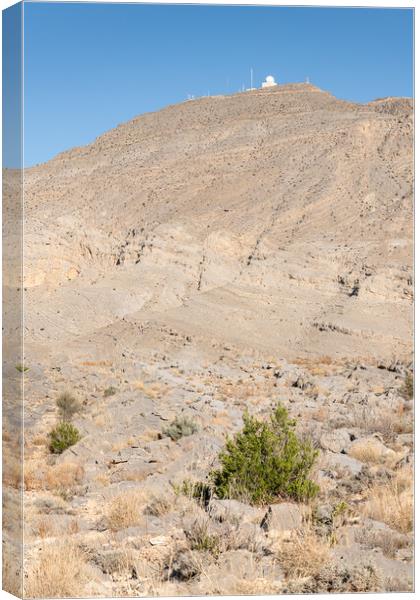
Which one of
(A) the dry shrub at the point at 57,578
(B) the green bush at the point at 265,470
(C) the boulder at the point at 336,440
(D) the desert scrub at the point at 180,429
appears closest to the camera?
(A) the dry shrub at the point at 57,578

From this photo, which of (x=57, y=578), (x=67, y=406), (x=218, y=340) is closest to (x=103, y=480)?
(x=57, y=578)

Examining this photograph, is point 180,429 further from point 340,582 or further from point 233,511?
point 340,582

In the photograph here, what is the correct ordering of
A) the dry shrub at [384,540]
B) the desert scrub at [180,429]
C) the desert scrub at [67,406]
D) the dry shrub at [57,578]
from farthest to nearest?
1. the desert scrub at [67,406]
2. the desert scrub at [180,429]
3. the dry shrub at [384,540]
4. the dry shrub at [57,578]

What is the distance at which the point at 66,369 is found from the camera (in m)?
14.9

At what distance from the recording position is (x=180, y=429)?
976 centimetres

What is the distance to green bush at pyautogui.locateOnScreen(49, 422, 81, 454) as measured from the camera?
9484 millimetres

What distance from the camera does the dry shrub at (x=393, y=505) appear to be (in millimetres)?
5922

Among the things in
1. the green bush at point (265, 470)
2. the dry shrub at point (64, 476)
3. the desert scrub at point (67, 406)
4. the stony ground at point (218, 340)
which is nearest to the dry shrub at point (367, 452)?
the stony ground at point (218, 340)

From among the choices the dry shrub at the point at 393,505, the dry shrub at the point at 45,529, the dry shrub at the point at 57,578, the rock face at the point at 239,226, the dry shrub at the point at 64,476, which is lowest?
the dry shrub at the point at 64,476

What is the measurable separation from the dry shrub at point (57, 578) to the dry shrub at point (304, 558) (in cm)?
125

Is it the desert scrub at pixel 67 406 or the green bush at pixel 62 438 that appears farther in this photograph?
the desert scrub at pixel 67 406

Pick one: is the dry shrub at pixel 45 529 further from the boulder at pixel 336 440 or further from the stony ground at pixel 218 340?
the boulder at pixel 336 440

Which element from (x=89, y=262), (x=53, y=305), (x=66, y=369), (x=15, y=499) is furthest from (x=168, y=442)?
(x=89, y=262)

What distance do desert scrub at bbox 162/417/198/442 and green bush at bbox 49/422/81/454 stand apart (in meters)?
1.08
